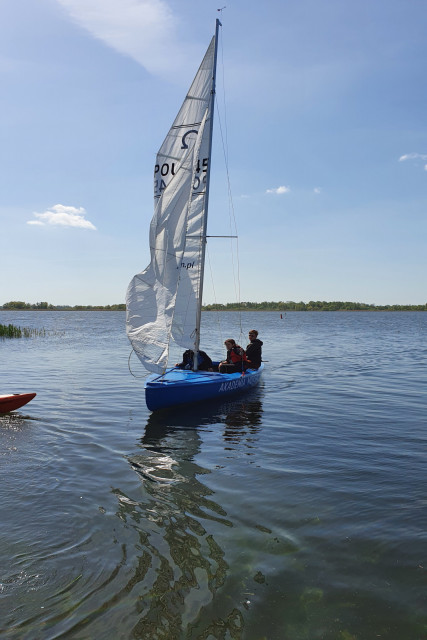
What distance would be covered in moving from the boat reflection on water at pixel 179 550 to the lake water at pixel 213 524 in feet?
0.07

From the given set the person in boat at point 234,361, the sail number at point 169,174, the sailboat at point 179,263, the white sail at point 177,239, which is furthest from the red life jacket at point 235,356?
the sail number at point 169,174

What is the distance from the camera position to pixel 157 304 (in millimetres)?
13961

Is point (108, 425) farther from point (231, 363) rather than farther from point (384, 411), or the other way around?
point (384, 411)

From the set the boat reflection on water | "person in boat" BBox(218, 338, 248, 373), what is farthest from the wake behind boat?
"person in boat" BBox(218, 338, 248, 373)

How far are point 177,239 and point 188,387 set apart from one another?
4667 millimetres

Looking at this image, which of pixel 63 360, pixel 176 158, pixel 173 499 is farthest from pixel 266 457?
pixel 63 360

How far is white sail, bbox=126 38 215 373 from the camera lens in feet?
45.3

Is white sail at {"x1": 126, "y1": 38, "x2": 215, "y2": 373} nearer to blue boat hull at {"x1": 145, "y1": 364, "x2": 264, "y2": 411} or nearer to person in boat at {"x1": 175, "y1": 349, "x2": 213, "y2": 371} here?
person in boat at {"x1": 175, "y1": 349, "x2": 213, "y2": 371}

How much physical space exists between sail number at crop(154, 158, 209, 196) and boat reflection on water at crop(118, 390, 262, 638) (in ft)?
27.6

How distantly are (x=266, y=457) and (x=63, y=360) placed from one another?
66.1 feet

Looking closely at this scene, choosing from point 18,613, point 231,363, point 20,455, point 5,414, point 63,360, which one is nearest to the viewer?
point 18,613

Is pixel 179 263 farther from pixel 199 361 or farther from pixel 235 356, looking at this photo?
pixel 235 356

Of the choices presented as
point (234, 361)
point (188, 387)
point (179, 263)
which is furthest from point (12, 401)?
point (234, 361)

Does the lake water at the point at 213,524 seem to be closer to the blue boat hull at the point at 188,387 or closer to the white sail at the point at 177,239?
the blue boat hull at the point at 188,387
